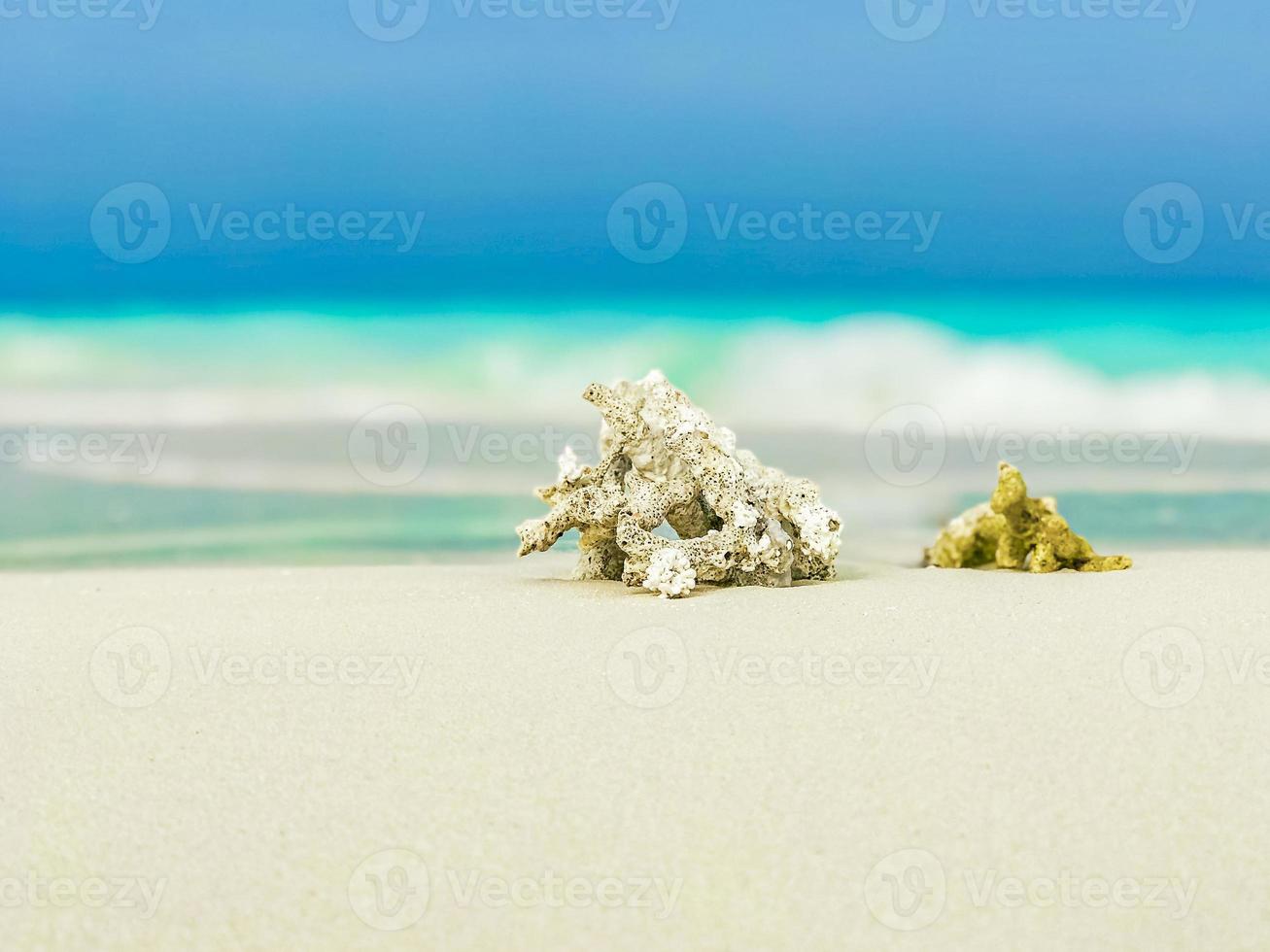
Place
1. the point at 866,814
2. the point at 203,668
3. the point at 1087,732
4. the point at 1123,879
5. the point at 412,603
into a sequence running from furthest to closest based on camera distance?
the point at 412,603, the point at 203,668, the point at 1087,732, the point at 866,814, the point at 1123,879

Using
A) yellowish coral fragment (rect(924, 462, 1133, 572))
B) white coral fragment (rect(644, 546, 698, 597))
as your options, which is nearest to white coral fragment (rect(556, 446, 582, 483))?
white coral fragment (rect(644, 546, 698, 597))

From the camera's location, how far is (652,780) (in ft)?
8.28

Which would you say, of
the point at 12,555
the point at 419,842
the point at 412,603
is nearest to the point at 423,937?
the point at 419,842

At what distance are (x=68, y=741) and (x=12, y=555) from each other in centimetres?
468

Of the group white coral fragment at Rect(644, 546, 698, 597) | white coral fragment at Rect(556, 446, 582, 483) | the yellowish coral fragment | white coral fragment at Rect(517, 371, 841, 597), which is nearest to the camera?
white coral fragment at Rect(644, 546, 698, 597)

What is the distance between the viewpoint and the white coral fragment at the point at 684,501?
415 cm

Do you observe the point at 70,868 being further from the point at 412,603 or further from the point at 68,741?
the point at 412,603

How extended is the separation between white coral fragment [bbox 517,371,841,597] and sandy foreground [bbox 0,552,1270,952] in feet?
1.36

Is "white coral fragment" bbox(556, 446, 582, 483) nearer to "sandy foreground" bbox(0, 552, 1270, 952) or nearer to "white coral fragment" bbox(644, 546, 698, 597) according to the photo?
"white coral fragment" bbox(644, 546, 698, 597)

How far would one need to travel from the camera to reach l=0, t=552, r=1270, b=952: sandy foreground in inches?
83.7

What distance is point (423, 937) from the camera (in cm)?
207

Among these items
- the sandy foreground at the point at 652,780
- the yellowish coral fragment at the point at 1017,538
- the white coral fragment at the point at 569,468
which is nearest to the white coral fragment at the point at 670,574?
the sandy foreground at the point at 652,780

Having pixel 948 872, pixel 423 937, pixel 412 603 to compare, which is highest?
pixel 412 603

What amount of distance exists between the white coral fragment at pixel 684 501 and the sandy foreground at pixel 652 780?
42 cm
